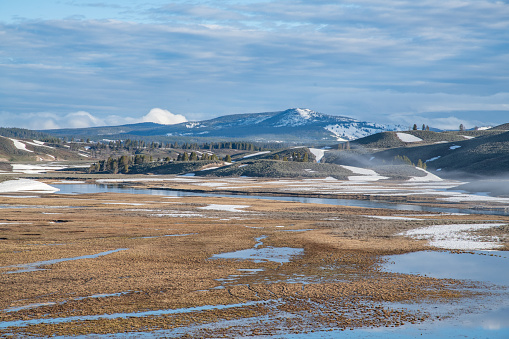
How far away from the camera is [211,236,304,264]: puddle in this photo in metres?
32.9

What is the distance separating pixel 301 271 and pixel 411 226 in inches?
929

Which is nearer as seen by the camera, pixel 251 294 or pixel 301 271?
pixel 251 294

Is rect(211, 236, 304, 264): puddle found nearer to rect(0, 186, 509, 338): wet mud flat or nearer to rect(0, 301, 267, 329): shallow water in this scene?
rect(0, 186, 509, 338): wet mud flat

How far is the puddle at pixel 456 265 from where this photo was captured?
28.5m

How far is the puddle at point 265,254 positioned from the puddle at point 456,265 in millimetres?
6128

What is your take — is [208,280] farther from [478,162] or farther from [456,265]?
[478,162]

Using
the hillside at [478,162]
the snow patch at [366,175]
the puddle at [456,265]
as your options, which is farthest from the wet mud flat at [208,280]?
the hillside at [478,162]

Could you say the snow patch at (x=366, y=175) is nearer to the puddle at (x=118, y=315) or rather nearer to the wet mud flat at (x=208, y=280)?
the wet mud flat at (x=208, y=280)

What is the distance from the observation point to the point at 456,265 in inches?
1238

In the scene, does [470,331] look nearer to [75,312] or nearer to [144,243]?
[75,312]

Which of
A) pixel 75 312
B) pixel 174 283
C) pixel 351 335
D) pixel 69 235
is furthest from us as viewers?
pixel 69 235

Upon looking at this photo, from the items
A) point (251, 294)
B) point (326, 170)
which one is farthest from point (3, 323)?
point (326, 170)

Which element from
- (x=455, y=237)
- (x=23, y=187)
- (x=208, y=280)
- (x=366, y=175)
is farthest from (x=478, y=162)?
(x=208, y=280)

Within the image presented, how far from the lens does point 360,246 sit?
3775 cm
